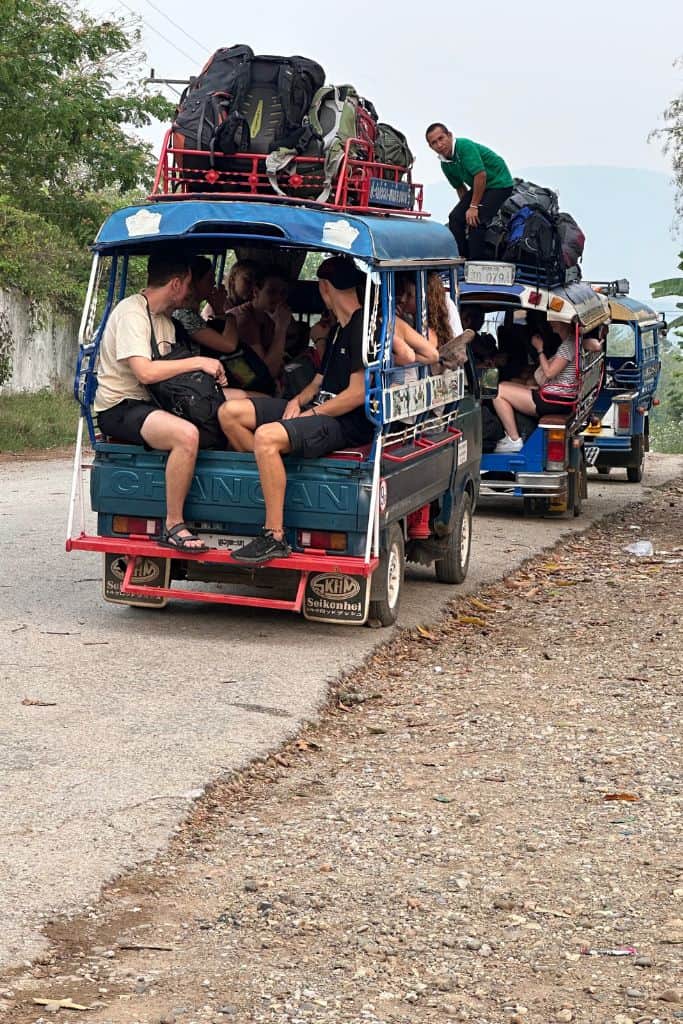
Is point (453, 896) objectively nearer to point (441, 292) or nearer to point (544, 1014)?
point (544, 1014)

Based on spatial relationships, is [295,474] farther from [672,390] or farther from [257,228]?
[672,390]

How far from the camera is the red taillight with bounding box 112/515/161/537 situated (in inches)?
363

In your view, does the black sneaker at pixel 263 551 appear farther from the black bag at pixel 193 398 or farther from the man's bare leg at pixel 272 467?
the black bag at pixel 193 398

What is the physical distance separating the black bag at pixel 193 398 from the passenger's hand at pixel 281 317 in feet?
4.09

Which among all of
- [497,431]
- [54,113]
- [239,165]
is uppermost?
[54,113]

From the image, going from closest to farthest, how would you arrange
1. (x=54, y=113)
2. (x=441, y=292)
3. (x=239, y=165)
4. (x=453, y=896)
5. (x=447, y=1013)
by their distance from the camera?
(x=447, y=1013) < (x=453, y=896) < (x=239, y=165) < (x=441, y=292) < (x=54, y=113)

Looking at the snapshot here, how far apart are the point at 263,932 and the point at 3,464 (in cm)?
1615

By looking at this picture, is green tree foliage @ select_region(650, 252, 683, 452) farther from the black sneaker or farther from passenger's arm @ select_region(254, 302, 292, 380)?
the black sneaker

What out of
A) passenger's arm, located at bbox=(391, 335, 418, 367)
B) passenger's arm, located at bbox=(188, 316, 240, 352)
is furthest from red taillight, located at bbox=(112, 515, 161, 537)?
passenger's arm, located at bbox=(391, 335, 418, 367)

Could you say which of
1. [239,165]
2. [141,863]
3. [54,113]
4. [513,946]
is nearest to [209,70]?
[239,165]

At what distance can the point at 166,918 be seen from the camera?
501 centimetres

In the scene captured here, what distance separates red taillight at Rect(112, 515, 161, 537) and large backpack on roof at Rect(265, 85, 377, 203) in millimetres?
2110

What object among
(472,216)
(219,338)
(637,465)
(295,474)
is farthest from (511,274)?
(637,465)

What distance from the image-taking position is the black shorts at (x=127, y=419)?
9.08 m
